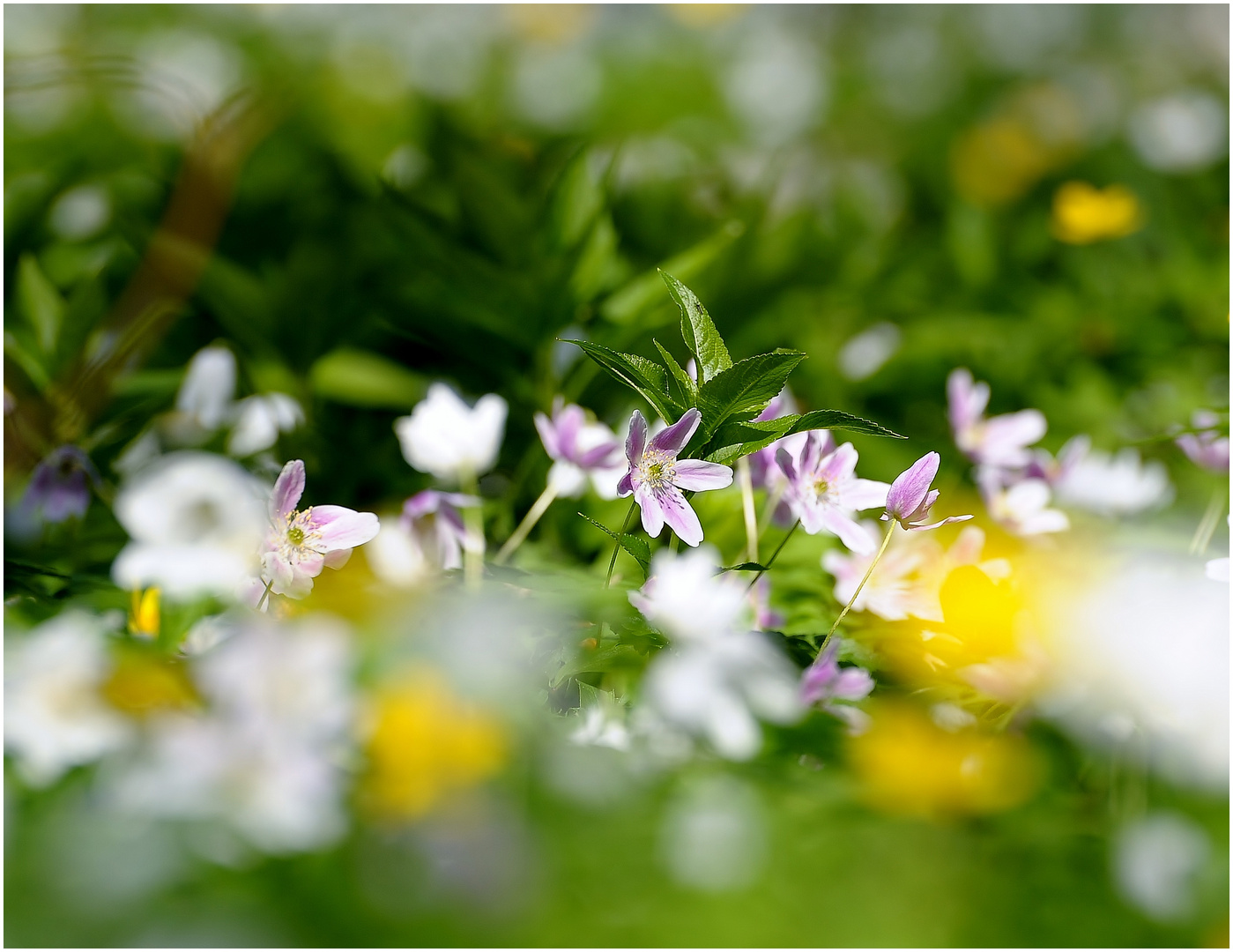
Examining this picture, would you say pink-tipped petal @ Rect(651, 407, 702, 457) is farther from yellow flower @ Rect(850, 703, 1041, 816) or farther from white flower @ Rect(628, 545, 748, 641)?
yellow flower @ Rect(850, 703, 1041, 816)

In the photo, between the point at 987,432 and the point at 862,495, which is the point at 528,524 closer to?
the point at 862,495

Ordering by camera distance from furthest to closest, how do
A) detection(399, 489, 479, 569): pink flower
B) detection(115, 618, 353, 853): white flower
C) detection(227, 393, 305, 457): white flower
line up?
detection(227, 393, 305, 457): white flower → detection(399, 489, 479, 569): pink flower → detection(115, 618, 353, 853): white flower

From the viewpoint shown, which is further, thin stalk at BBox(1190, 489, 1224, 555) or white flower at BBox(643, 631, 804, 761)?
thin stalk at BBox(1190, 489, 1224, 555)

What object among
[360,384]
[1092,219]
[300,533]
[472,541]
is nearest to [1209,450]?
[472,541]

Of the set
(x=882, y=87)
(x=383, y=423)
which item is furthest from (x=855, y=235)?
(x=882, y=87)

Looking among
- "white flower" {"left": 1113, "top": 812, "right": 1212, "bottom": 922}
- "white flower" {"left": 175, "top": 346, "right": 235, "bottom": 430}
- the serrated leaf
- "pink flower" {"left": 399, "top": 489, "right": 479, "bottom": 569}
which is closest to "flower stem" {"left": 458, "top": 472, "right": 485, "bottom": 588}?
"pink flower" {"left": 399, "top": 489, "right": 479, "bottom": 569}

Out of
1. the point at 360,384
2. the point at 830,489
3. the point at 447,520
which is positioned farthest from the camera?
the point at 360,384
